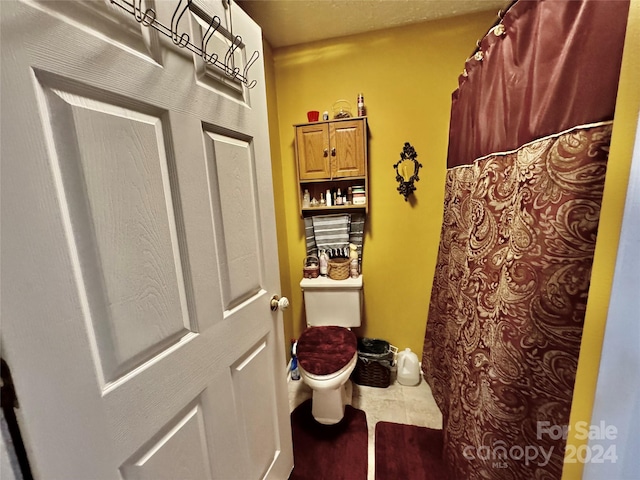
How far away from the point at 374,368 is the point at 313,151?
1582 millimetres

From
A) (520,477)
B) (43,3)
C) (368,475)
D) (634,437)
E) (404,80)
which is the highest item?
(404,80)

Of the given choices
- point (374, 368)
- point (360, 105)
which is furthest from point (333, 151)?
point (374, 368)

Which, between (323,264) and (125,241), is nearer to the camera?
(125,241)

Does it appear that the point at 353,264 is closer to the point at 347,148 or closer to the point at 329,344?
the point at 329,344

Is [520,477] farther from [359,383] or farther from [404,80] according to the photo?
[404,80]

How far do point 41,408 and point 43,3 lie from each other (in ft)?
1.98

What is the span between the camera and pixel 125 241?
50cm

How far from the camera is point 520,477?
0.86 metres

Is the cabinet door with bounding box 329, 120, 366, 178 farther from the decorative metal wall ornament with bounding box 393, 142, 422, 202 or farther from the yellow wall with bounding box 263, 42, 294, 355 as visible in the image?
the yellow wall with bounding box 263, 42, 294, 355

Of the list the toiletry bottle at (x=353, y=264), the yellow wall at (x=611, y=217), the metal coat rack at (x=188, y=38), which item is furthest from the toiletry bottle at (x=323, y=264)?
the yellow wall at (x=611, y=217)

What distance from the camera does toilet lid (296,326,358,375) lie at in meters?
1.38

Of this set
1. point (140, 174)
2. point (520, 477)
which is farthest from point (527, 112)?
point (520, 477)

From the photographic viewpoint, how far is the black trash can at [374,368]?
1.78 metres

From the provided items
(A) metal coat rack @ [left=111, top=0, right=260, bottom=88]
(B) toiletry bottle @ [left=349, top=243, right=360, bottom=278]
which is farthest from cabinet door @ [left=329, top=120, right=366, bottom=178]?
(A) metal coat rack @ [left=111, top=0, right=260, bottom=88]
